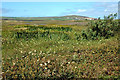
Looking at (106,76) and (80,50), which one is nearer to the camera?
(106,76)

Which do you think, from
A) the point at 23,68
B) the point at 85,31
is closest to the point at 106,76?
the point at 23,68

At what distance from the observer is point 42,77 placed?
5699 millimetres

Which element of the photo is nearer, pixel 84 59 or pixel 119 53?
pixel 84 59

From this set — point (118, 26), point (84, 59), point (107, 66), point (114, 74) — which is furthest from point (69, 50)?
→ point (118, 26)

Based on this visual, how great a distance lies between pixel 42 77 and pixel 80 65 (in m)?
1.92

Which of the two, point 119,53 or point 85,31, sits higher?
point 85,31

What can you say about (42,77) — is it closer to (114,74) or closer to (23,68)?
(23,68)

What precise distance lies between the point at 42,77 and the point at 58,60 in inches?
58.7

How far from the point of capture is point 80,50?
28.0 feet

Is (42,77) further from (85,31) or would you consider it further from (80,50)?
(85,31)

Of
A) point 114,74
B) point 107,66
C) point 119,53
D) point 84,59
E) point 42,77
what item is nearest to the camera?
point 42,77

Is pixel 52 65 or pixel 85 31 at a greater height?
pixel 85 31

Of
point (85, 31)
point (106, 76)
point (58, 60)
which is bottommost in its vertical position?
point (106, 76)

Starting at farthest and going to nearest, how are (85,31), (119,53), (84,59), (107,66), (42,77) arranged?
(85,31) → (119,53) → (84,59) → (107,66) → (42,77)
